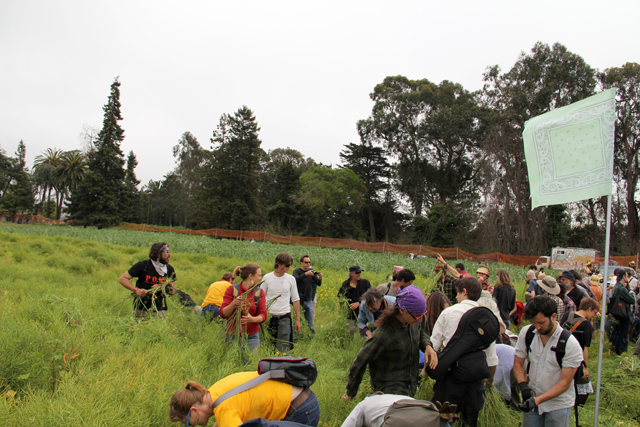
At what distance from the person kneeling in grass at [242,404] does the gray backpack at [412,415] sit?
2.92 feet

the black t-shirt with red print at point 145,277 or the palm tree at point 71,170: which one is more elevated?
the palm tree at point 71,170

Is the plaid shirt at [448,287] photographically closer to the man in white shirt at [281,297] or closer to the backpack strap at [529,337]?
the man in white shirt at [281,297]

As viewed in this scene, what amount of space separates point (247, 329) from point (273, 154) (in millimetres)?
72097

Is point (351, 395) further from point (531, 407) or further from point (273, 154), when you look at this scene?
point (273, 154)

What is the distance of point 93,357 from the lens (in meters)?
4.07

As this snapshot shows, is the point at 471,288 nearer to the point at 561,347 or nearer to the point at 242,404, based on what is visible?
the point at 561,347

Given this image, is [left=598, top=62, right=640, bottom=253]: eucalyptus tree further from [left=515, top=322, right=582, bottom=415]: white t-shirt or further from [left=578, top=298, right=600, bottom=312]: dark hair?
[left=515, top=322, right=582, bottom=415]: white t-shirt

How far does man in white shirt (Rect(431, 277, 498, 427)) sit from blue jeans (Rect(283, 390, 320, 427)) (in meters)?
1.19

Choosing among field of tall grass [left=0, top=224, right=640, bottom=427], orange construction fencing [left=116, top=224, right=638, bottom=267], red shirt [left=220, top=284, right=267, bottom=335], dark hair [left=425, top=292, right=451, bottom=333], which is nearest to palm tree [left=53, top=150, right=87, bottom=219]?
orange construction fencing [left=116, top=224, right=638, bottom=267]

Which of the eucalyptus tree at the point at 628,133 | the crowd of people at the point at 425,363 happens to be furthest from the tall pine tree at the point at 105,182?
the eucalyptus tree at the point at 628,133

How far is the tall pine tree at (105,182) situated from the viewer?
44312 mm

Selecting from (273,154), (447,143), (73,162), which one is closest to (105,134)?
(73,162)

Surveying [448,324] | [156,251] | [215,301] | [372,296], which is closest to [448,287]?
[372,296]

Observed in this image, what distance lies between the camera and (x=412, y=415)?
199cm
